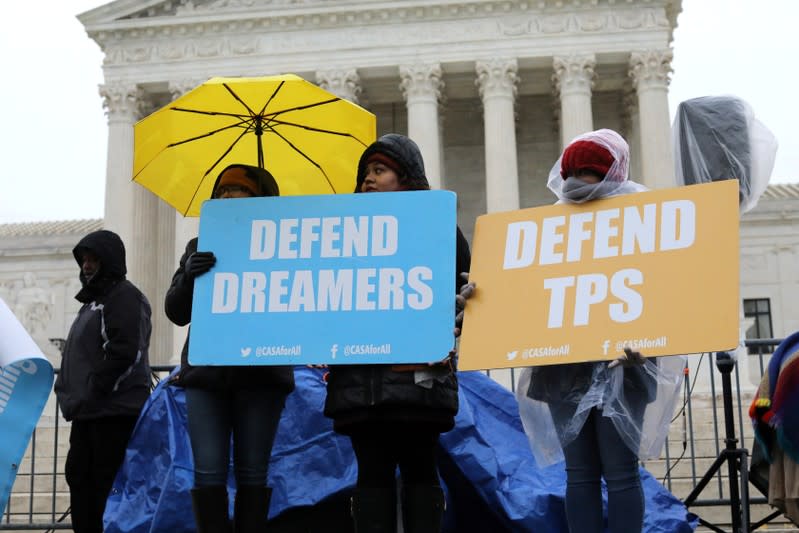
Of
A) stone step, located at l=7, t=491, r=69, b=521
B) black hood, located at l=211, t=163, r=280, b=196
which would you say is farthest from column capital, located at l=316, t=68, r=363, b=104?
black hood, located at l=211, t=163, r=280, b=196

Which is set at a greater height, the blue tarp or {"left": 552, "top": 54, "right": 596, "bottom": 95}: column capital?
{"left": 552, "top": 54, "right": 596, "bottom": 95}: column capital

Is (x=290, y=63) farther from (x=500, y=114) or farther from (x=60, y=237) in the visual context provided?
(x=60, y=237)

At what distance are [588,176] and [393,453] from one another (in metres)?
1.74

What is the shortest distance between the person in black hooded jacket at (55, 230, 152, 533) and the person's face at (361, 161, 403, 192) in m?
2.23

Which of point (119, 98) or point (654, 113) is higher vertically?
point (119, 98)

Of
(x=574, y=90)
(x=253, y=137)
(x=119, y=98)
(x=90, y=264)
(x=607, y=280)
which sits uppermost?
(x=119, y=98)

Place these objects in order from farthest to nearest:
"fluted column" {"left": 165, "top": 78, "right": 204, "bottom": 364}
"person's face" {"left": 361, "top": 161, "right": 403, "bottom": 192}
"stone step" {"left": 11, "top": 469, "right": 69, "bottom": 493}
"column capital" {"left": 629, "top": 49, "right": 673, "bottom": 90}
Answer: "column capital" {"left": 629, "top": 49, "right": 673, "bottom": 90} → "fluted column" {"left": 165, "top": 78, "right": 204, "bottom": 364} → "stone step" {"left": 11, "top": 469, "right": 69, "bottom": 493} → "person's face" {"left": 361, "top": 161, "right": 403, "bottom": 192}

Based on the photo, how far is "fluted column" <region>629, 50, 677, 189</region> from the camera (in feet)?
93.0

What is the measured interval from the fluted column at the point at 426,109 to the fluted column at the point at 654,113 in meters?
5.89

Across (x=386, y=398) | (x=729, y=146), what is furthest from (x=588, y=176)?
(x=729, y=146)

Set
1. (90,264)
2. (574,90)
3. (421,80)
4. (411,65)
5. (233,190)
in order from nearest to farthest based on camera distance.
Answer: (233,190), (90,264), (574,90), (421,80), (411,65)

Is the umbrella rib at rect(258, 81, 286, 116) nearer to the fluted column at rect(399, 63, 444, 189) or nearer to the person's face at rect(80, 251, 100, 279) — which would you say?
the person's face at rect(80, 251, 100, 279)

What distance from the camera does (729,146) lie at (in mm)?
7367

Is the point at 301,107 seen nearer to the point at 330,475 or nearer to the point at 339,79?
the point at 330,475
